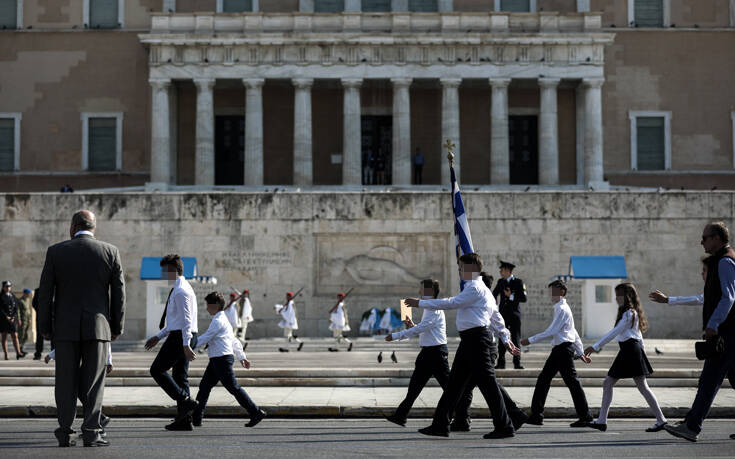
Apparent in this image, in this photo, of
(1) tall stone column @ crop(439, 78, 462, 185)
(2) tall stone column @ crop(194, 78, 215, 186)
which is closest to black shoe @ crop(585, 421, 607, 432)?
(1) tall stone column @ crop(439, 78, 462, 185)

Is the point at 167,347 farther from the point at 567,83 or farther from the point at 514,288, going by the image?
the point at 567,83

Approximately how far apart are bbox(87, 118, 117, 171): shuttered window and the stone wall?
15339 millimetres

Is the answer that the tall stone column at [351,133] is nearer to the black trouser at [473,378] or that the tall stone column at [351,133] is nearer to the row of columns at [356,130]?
the row of columns at [356,130]

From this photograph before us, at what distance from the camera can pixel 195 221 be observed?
94.6ft

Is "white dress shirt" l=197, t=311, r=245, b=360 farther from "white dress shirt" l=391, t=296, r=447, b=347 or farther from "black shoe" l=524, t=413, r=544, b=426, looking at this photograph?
"black shoe" l=524, t=413, r=544, b=426

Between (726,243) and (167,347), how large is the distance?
5.81 meters

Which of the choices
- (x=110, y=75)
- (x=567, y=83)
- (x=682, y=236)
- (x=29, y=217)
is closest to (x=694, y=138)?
(x=567, y=83)

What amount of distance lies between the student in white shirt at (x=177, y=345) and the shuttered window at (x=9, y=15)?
37.7 metres

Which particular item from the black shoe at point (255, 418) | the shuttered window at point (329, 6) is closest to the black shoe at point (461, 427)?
the black shoe at point (255, 418)

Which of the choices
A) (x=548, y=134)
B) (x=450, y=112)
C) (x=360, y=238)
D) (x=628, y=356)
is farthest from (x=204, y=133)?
(x=628, y=356)

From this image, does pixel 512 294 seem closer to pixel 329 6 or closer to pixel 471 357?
pixel 471 357

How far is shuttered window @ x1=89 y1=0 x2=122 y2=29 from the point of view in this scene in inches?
1758

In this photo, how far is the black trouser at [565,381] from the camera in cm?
1102

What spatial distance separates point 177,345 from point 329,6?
35.0m
